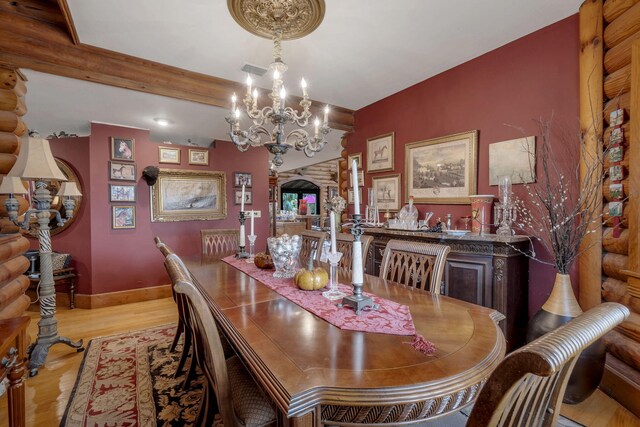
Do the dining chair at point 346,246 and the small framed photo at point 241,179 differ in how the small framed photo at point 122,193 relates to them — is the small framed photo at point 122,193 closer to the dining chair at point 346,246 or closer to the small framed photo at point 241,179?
the small framed photo at point 241,179

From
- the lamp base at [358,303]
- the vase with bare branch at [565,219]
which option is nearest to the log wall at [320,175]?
the vase with bare branch at [565,219]

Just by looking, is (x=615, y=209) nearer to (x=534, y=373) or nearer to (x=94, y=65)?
(x=534, y=373)

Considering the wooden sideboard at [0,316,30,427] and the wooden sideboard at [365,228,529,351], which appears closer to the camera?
the wooden sideboard at [0,316,30,427]

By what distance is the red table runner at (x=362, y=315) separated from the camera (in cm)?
112

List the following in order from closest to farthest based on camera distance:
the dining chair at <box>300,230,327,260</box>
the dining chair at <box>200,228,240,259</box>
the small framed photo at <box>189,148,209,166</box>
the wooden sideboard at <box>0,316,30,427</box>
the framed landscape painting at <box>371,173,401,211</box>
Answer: the wooden sideboard at <box>0,316,30,427</box>, the dining chair at <box>300,230,327,260</box>, the dining chair at <box>200,228,240,259</box>, the framed landscape painting at <box>371,173,401,211</box>, the small framed photo at <box>189,148,209,166</box>

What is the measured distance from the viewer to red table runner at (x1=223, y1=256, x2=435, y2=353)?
112 cm

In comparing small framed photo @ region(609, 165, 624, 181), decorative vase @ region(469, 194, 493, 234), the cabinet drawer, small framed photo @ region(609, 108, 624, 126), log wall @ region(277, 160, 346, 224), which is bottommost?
the cabinet drawer

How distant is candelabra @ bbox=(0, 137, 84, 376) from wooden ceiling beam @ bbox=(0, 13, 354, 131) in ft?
2.05

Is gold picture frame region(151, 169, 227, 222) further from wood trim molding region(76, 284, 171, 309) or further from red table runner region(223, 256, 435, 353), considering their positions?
red table runner region(223, 256, 435, 353)

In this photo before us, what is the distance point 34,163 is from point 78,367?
1618 millimetres

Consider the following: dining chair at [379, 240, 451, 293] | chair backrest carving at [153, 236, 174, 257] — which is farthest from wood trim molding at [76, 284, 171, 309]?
dining chair at [379, 240, 451, 293]

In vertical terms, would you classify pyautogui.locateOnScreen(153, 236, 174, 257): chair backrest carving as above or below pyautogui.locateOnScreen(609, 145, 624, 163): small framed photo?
below

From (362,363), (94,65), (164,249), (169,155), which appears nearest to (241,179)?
(169,155)

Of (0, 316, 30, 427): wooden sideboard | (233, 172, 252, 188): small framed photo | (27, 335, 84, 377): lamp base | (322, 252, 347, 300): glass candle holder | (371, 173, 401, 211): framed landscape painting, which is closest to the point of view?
(0, 316, 30, 427): wooden sideboard
